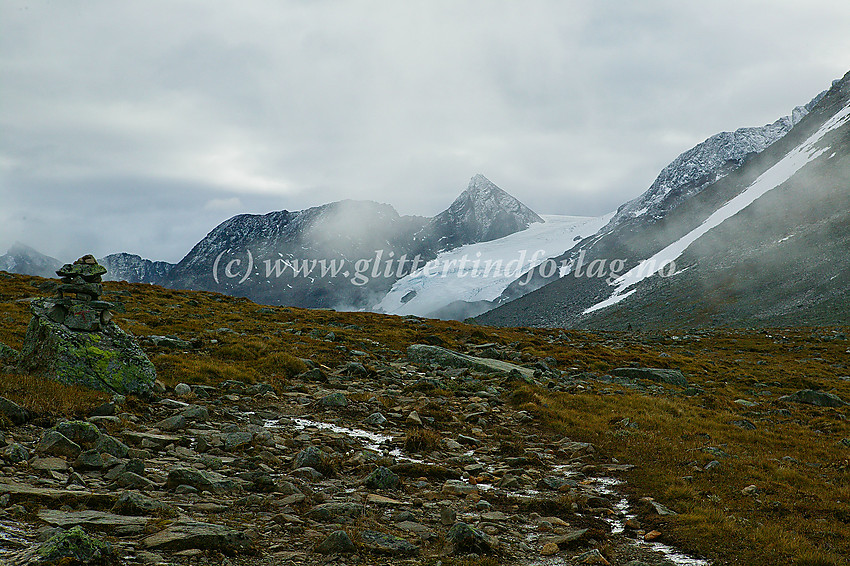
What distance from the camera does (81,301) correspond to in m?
13.6

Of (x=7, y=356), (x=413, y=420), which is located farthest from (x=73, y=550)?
(x=7, y=356)

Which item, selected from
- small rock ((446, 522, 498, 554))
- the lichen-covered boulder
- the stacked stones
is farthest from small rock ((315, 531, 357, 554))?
the stacked stones

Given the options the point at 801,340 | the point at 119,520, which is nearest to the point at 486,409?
the point at 119,520

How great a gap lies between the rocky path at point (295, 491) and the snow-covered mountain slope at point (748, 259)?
8774cm

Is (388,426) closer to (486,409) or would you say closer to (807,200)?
(486,409)

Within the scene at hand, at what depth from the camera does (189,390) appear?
14.5m

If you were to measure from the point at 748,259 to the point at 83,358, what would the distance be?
140592 mm

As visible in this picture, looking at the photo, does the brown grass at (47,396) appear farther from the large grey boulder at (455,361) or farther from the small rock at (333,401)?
the large grey boulder at (455,361)

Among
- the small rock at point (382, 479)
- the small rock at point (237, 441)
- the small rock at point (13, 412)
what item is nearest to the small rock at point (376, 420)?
the small rock at point (237, 441)

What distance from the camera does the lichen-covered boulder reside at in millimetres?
12031

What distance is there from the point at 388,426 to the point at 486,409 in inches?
202

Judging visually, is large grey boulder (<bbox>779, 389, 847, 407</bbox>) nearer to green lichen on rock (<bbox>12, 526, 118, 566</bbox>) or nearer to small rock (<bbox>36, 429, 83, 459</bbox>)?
green lichen on rock (<bbox>12, 526, 118, 566</bbox>)

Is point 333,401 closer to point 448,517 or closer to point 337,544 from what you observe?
point 448,517

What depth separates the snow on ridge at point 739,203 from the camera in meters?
149
